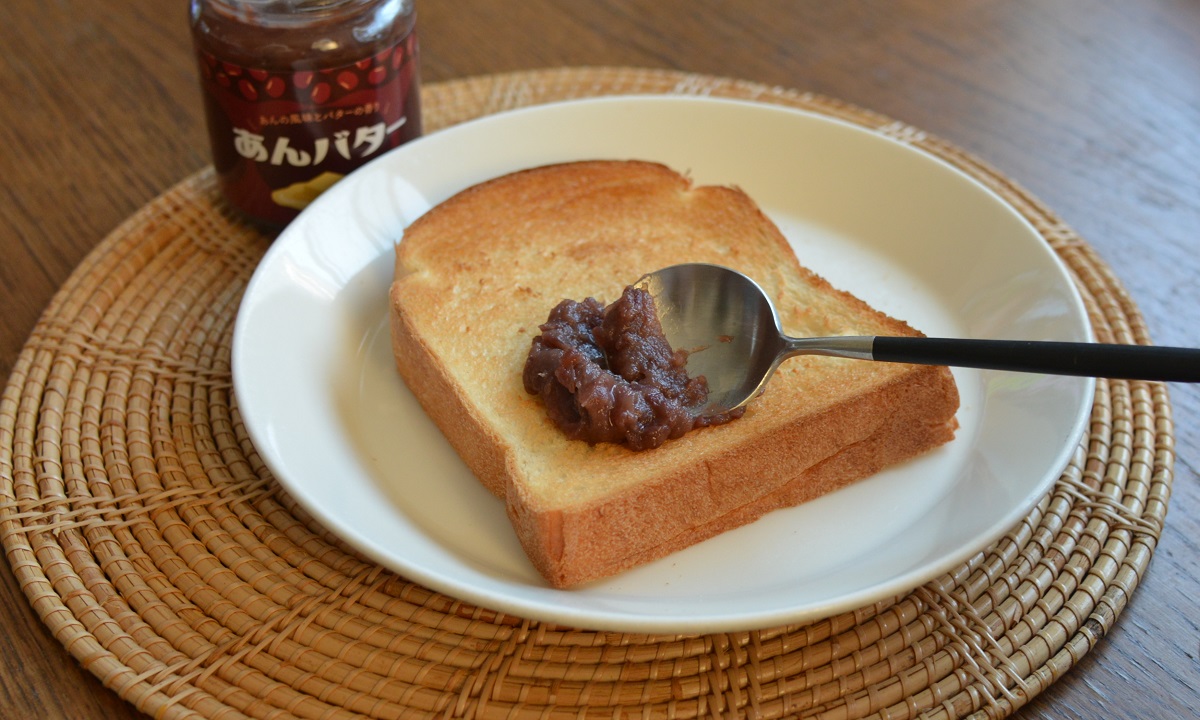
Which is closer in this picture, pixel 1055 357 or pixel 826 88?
pixel 1055 357

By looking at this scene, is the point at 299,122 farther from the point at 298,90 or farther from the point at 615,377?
the point at 615,377

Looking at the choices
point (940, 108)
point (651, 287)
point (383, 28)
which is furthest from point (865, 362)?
point (940, 108)

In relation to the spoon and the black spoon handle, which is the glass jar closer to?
the spoon

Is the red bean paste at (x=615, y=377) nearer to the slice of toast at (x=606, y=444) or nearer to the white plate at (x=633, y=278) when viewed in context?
the slice of toast at (x=606, y=444)

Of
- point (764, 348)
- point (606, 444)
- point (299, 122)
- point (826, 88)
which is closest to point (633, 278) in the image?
point (764, 348)

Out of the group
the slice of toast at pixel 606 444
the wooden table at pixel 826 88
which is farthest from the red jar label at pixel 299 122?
the wooden table at pixel 826 88

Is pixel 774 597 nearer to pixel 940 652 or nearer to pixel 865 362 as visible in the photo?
pixel 940 652
